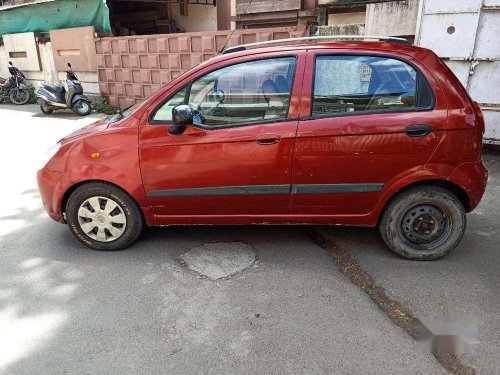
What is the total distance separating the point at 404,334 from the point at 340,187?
3.76ft

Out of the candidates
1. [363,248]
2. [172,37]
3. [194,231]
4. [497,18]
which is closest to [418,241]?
[363,248]

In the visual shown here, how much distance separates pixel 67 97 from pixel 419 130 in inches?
378

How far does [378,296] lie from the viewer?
9.09 feet

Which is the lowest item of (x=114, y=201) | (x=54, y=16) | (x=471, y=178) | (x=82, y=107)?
(x=82, y=107)

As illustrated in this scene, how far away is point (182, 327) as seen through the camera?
250 cm

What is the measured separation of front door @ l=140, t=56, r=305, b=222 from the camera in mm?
2980

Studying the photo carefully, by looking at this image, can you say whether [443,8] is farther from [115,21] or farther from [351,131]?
[115,21]

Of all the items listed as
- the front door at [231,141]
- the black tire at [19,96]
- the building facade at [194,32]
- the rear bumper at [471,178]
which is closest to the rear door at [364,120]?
the front door at [231,141]

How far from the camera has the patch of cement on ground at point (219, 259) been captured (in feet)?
10.2

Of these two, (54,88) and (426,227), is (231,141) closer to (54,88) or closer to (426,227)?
(426,227)

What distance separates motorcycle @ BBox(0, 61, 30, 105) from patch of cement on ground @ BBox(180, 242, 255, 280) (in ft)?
38.3

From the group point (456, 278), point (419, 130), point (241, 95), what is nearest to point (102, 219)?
point (241, 95)

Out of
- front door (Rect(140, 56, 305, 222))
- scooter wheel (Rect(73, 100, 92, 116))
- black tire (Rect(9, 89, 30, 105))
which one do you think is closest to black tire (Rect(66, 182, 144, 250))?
front door (Rect(140, 56, 305, 222))

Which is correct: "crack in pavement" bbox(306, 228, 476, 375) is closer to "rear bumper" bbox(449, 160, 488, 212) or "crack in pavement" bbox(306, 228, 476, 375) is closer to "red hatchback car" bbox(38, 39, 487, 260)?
"red hatchback car" bbox(38, 39, 487, 260)
